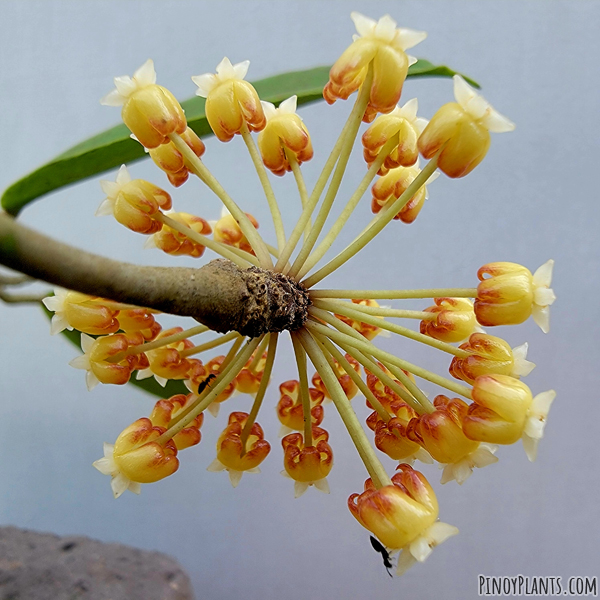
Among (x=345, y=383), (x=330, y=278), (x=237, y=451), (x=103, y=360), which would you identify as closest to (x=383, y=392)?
(x=345, y=383)

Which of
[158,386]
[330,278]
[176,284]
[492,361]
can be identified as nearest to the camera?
[176,284]

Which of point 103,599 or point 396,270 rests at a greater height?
point 396,270

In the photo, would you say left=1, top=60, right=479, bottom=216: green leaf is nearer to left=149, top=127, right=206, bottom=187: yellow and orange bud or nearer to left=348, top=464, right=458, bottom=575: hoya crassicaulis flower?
left=149, top=127, right=206, bottom=187: yellow and orange bud

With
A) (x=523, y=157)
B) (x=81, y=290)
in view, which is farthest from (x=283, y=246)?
(x=523, y=157)

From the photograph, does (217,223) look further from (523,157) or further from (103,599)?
(523,157)

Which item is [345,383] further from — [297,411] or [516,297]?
[516,297]

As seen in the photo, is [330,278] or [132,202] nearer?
[132,202]

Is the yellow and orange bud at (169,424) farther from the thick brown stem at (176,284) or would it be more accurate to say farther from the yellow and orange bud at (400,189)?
the yellow and orange bud at (400,189)
